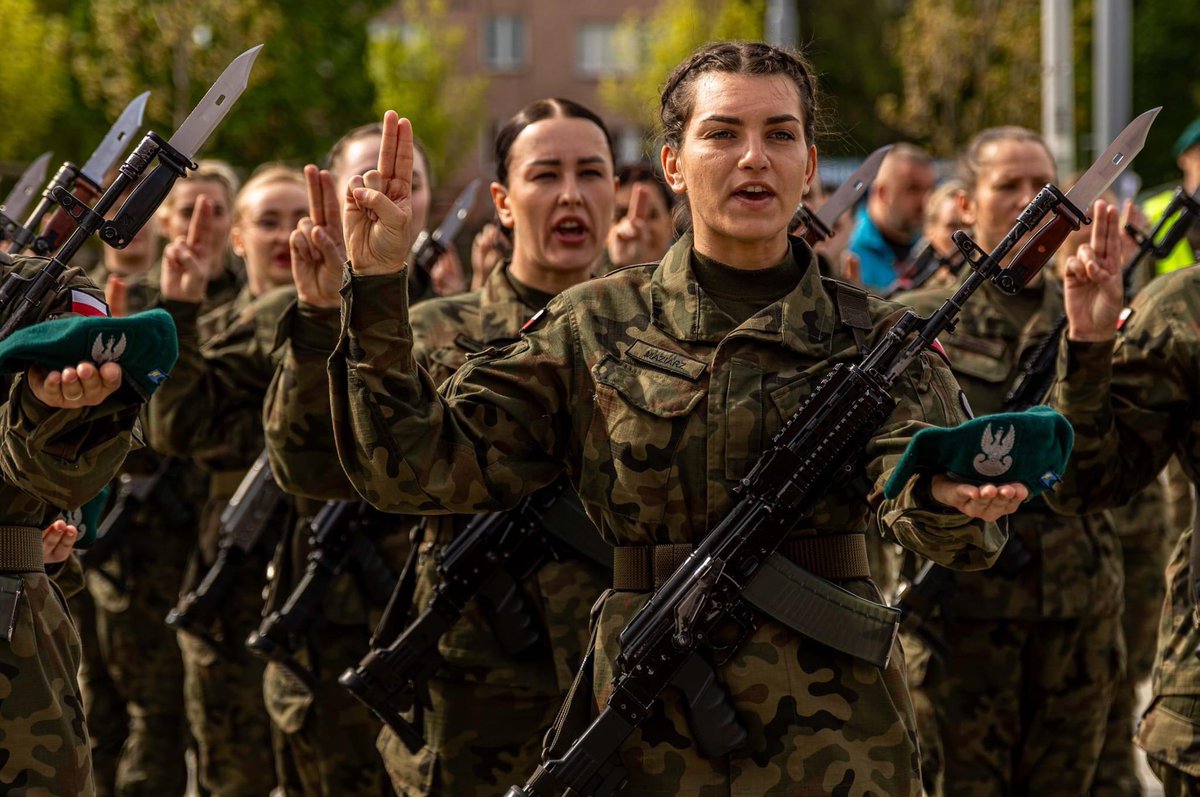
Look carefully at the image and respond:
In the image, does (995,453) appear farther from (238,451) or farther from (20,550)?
(238,451)

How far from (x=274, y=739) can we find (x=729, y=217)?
3.03m

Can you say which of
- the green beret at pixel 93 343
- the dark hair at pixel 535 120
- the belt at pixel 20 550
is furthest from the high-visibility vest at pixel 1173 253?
the green beret at pixel 93 343

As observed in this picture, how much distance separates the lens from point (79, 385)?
11.0ft

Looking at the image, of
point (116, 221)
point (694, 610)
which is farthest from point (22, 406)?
point (694, 610)

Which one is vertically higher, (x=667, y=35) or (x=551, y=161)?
(x=551, y=161)

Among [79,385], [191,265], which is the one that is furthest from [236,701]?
[79,385]

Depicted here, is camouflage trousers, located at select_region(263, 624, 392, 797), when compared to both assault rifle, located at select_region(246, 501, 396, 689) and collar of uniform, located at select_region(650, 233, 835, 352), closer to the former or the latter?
assault rifle, located at select_region(246, 501, 396, 689)

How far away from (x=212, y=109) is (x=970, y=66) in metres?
25.0

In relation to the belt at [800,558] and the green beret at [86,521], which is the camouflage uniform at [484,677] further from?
the belt at [800,558]

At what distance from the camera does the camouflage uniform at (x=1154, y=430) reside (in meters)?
4.31

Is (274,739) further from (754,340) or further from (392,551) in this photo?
(754,340)

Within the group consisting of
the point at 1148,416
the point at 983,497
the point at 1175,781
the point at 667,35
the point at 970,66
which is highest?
the point at 983,497

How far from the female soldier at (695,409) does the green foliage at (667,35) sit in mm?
22594

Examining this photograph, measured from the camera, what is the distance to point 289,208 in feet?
21.7
